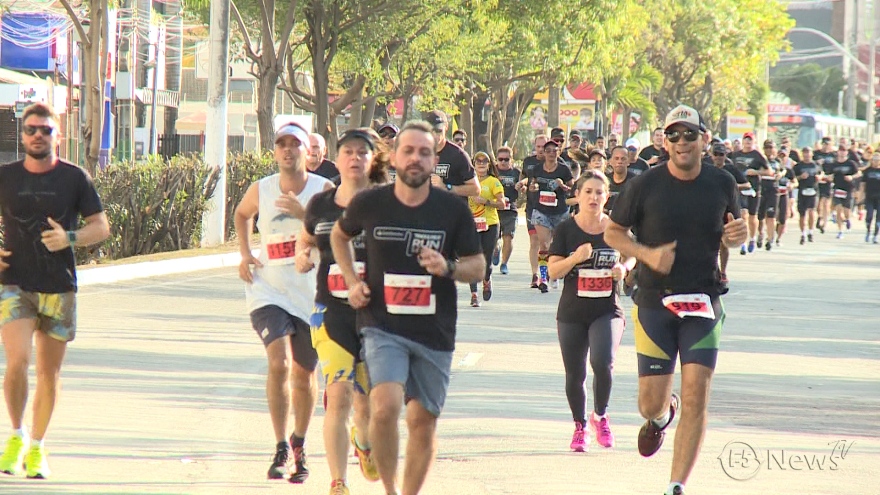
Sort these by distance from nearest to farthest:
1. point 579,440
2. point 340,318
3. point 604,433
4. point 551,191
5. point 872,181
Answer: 1. point 340,318
2. point 579,440
3. point 604,433
4. point 551,191
5. point 872,181

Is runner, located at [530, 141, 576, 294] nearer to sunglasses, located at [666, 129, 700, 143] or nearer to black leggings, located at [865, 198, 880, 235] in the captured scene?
sunglasses, located at [666, 129, 700, 143]

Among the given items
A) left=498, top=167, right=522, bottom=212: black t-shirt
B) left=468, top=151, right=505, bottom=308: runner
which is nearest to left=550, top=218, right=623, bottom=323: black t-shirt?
left=468, top=151, right=505, bottom=308: runner

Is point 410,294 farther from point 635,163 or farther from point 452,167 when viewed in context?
point 635,163

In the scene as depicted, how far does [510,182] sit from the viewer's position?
817 inches

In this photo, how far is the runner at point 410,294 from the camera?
624 cm

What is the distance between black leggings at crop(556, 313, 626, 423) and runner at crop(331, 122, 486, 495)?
2438 millimetres

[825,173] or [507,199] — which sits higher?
[825,173]

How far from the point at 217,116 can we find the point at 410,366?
58.7ft

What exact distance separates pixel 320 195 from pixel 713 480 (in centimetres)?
→ 252

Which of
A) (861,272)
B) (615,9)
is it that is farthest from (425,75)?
(861,272)

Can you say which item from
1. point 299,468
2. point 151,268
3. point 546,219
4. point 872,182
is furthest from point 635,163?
point 872,182

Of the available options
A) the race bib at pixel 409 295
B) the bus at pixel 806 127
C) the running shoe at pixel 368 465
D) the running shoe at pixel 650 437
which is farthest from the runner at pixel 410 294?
the bus at pixel 806 127

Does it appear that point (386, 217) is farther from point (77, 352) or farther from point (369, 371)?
point (77, 352)

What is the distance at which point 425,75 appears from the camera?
131 feet
